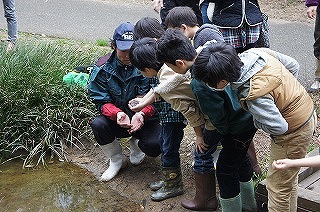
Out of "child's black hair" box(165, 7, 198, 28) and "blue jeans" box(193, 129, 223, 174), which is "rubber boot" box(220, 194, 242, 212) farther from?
"child's black hair" box(165, 7, 198, 28)

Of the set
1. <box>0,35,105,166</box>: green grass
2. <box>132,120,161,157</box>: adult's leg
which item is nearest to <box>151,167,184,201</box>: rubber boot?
<box>132,120,161,157</box>: adult's leg

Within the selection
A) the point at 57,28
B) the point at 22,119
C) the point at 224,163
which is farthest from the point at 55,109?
the point at 57,28

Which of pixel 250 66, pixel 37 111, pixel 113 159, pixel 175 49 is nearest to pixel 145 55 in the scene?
pixel 175 49

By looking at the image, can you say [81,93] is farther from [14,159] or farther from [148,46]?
[148,46]

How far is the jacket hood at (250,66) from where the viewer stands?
240 cm

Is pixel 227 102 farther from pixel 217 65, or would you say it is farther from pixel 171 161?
pixel 171 161

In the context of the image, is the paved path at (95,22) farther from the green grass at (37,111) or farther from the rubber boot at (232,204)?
the rubber boot at (232,204)

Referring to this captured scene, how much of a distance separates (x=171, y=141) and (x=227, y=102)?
32.6 inches

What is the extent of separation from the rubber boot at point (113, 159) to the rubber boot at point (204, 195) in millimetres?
741

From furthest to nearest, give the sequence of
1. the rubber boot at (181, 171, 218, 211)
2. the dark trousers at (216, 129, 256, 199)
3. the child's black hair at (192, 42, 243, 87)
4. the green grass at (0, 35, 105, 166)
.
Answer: the green grass at (0, 35, 105, 166) → the rubber boot at (181, 171, 218, 211) → the dark trousers at (216, 129, 256, 199) → the child's black hair at (192, 42, 243, 87)

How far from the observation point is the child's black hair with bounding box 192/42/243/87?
7.67 ft

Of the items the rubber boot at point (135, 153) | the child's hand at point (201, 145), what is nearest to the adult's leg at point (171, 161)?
the child's hand at point (201, 145)

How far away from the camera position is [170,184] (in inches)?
136

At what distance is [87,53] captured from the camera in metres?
5.19
